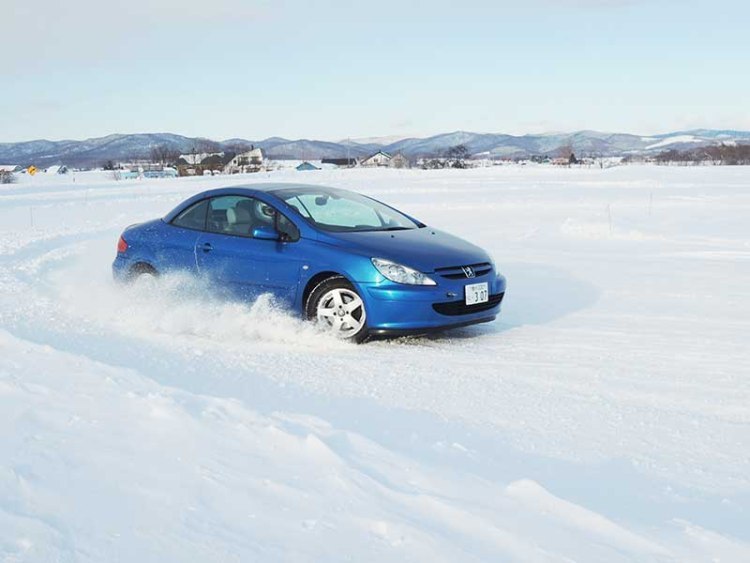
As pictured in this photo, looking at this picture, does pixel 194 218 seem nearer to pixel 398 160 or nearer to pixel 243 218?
pixel 243 218

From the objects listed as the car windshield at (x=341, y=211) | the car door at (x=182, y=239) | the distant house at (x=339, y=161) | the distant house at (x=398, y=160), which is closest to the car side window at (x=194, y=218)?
the car door at (x=182, y=239)

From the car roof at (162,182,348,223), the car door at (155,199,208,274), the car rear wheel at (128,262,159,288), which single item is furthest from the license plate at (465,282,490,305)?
the car rear wheel at (128,262,159,288)

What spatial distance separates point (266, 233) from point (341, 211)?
85cm

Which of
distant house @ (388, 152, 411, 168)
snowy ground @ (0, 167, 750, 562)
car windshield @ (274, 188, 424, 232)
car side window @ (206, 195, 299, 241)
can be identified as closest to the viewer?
snowy ground @ (0, 167, 750, 562)

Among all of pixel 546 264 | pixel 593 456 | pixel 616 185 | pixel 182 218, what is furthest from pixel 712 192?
pixel 593 456

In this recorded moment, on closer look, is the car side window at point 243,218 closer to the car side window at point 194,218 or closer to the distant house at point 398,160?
the car side window at point 194,218

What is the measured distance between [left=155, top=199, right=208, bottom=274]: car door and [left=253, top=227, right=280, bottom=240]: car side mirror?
0.82 metres

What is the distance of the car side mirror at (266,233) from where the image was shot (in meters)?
7.16

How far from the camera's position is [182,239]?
784 cm

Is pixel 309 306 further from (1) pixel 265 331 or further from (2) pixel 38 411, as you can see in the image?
(2) pixel 38 411

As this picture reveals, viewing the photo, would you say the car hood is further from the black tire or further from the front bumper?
the black tire

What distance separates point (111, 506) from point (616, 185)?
3470 cm

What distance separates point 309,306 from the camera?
6922mm

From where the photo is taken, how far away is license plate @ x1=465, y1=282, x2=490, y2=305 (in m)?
6.86
